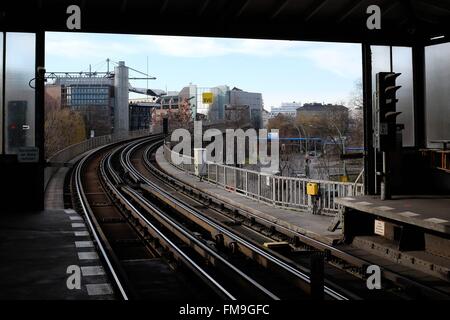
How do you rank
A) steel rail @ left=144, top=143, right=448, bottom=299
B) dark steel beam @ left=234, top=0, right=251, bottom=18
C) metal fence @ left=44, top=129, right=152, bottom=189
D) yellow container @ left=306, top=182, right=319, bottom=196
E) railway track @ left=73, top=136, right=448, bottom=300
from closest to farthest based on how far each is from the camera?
steel rail @ left=144, top=143, right=448, bottom=299 → railway track @ left=73, top=136, right=448, bottom=300 → dark steel beam @ left=234, top=0, right=251, bottom=18 → yellow container @ left=306, top=182, right=319, bottom=196 → metal fence @ left=44, top=129, right=152, bottom=189

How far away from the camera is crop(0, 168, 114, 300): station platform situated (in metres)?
7.25

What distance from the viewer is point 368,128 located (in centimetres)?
1280

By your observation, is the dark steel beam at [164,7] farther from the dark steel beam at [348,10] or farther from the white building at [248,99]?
the white building at [248,99]

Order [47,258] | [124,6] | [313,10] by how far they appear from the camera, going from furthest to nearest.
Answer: [313,10], [124,6], [47,258]

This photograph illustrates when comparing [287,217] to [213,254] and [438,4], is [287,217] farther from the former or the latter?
[438,4]

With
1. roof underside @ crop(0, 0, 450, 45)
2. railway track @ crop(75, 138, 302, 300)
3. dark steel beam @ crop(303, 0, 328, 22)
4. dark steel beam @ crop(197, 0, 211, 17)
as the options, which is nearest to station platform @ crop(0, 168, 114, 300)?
railway track @ crop(75, 138, 302, 300)

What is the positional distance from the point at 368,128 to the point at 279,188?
4995mm

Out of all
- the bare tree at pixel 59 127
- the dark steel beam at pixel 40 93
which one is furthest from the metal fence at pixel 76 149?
the dark steel beam at pixel 40 93

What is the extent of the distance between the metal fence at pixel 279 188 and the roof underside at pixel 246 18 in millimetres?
4100

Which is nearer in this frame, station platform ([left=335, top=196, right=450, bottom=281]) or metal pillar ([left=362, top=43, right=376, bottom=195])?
station platform ([left=335, top=196, right=450, bottom=281])

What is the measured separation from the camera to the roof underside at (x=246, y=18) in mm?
11531

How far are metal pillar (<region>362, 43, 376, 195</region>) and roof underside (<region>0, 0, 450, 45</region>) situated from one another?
553mm

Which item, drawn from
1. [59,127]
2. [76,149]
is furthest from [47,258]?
[59,127]

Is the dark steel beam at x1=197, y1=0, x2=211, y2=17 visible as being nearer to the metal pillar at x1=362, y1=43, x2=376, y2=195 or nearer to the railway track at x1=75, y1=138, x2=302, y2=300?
the metal pillar at x1=362, y1=43, x2=376, y2=195
